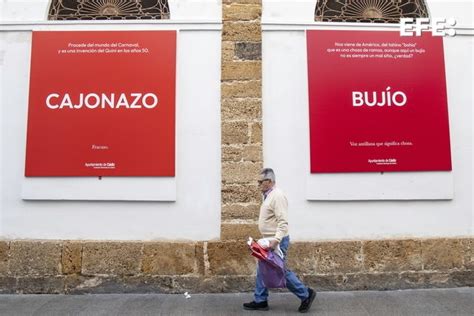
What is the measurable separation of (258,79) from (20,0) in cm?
331

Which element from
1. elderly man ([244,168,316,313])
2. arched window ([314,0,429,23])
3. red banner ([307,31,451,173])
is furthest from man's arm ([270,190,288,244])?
arched window ([314,0,429,23])

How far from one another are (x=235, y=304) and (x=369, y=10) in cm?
424

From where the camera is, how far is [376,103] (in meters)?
5.85

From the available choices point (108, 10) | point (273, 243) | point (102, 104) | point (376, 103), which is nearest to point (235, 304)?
point (273, 243)

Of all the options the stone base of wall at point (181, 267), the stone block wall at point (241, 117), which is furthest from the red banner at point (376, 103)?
the stone base of wall at point (181, 267)

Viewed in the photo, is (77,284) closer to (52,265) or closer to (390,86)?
(52,265)

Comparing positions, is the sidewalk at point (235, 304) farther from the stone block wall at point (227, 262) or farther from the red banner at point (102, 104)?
the red banner at point (102, 104)

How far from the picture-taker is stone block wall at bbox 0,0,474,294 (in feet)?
18.2

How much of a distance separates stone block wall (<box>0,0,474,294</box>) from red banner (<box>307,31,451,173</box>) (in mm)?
966

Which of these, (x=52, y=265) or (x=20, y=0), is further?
(x=20, y=0)

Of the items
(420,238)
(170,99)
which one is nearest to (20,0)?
(170,99)

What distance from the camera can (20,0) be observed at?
237 inches

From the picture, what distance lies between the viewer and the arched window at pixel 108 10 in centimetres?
609

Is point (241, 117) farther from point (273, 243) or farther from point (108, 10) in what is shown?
point (108, 10)
